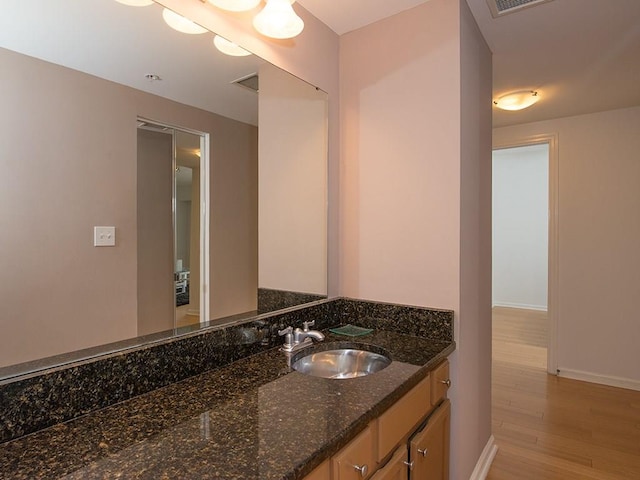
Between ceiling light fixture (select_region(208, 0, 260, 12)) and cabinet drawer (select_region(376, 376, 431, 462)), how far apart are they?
1438 mm

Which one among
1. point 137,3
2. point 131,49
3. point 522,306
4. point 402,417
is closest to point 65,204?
point 131,49

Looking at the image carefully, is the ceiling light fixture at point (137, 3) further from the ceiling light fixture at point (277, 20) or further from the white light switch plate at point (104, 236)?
the white light switch plate at point (104, 236)

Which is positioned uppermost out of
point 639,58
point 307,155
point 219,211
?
point 639,58

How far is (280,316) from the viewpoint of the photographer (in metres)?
1.56

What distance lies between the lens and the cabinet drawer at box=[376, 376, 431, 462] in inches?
41.9

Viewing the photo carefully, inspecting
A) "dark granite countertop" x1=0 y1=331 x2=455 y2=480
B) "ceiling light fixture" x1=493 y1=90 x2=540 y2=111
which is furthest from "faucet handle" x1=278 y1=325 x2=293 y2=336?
"ceiling light fixture" x1=493 y1=90 x2=540 y2=111

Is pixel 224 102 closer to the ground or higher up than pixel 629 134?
closer to the ground

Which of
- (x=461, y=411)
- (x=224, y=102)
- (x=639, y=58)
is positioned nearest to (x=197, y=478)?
(x=224, y=102)

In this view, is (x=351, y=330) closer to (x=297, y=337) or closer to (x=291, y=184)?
(x=297, y=337)

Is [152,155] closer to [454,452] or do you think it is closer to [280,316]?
[280,316]

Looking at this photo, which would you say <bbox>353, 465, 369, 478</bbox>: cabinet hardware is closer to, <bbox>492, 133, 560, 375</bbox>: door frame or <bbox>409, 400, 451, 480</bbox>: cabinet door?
<bbox>409, 400, 451, 480</bbox>: cabinet door

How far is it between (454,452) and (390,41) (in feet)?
6.40

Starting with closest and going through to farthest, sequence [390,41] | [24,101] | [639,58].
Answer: [24,101] < [390,41] < [639,58]

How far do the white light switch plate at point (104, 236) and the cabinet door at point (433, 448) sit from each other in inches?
45.2
